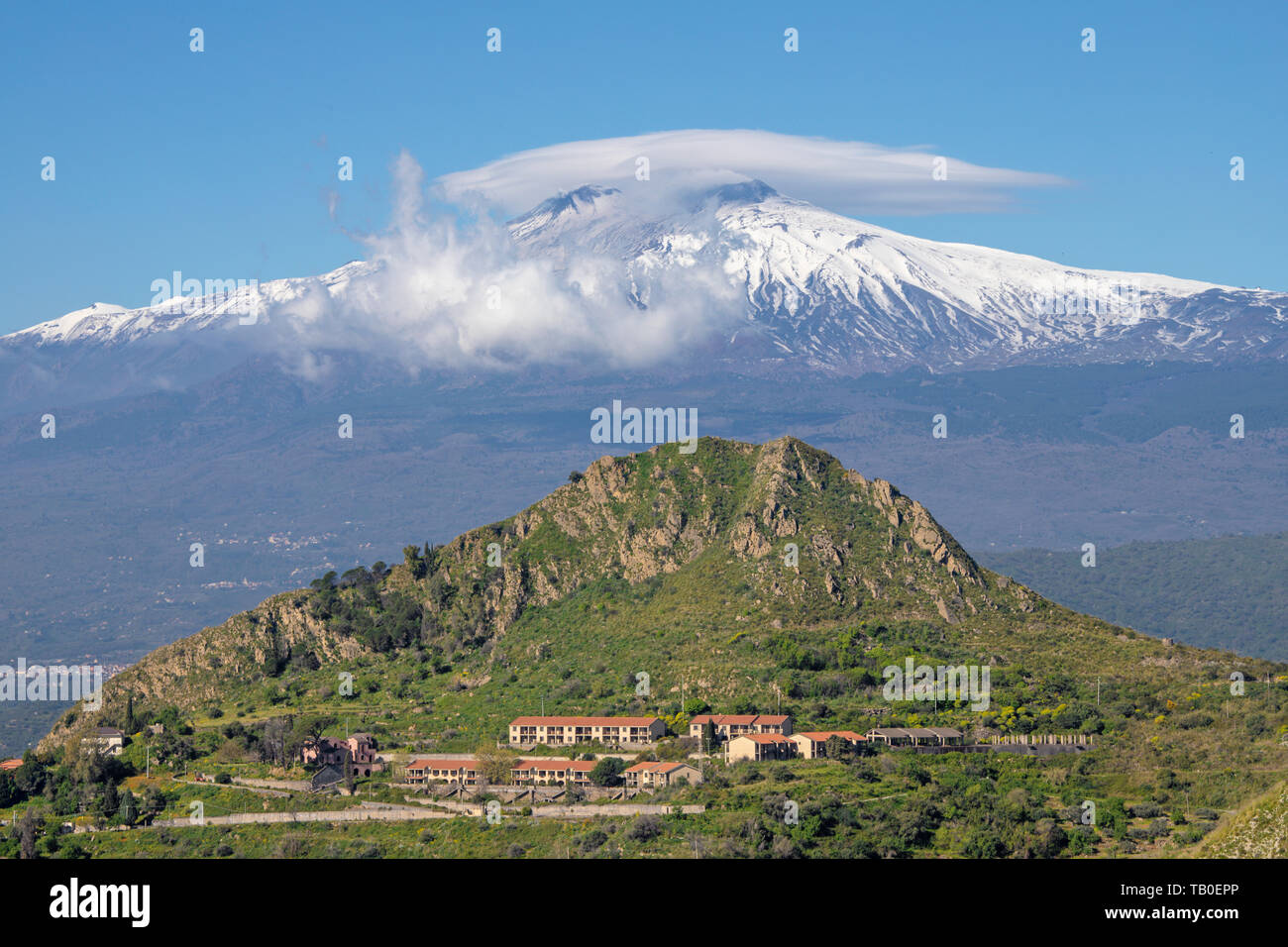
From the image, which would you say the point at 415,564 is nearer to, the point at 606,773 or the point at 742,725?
the point at 742,725

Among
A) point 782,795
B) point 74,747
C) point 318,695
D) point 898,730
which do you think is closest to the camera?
point 782,795

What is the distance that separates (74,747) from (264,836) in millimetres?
24246

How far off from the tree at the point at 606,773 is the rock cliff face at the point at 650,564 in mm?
22936

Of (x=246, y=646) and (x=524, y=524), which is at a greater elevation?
(x=524, y=524)

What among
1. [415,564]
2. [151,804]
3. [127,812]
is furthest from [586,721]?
[415,564]

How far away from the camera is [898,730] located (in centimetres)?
7369

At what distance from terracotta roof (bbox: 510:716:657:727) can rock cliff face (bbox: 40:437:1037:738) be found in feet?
50.3

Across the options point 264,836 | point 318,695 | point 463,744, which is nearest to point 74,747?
point 318,695

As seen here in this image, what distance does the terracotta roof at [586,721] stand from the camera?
76.2m

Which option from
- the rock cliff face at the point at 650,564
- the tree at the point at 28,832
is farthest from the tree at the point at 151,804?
the rock cliff face at the point at 650,564

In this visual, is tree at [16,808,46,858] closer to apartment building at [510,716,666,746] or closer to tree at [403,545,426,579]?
apartment building at [510,716,666,746]

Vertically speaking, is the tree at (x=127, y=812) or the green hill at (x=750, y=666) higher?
the green hill at (x=750, y=666)

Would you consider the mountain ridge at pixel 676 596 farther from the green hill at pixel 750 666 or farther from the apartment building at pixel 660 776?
the apartment building at pixel 660 776

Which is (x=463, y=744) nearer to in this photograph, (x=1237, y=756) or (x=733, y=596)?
(x=733, y=596)
